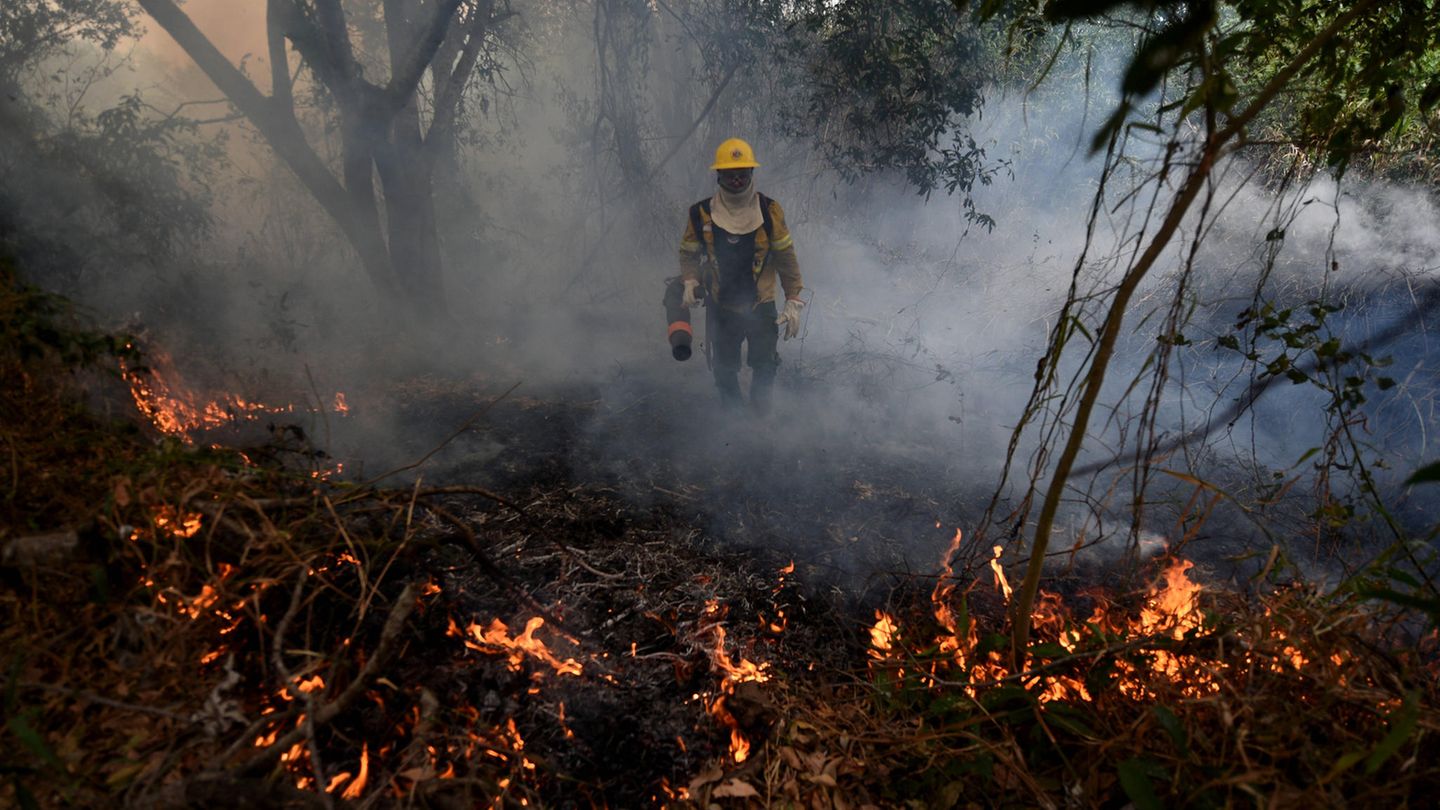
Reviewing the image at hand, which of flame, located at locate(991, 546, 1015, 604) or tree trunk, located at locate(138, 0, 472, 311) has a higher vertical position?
tree trunk, located at locate(138, 0, 472, 311)

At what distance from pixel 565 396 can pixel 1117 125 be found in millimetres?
5260

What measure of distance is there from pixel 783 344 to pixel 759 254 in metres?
2.88

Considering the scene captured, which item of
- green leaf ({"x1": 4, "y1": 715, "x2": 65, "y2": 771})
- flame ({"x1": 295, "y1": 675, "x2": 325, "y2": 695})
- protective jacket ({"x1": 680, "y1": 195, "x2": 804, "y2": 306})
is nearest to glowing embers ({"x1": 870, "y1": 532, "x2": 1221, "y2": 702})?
flame ({"x1": 295, "y1": 675, "x2": 325, "y2": 695})

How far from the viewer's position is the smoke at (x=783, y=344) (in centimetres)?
450

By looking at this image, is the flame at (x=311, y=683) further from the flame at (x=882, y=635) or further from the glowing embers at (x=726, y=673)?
the flame at (x=882, y=635)

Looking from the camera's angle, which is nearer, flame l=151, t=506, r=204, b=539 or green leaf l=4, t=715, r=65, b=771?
green leaf l=4, t=715, r=65, b=771

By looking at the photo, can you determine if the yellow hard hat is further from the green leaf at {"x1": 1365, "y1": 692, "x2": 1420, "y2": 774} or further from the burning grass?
the green leaf at {"x1": 1365, "y1": 692, "x2": 1420, "y2": 774}

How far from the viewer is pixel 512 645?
95.2 inches

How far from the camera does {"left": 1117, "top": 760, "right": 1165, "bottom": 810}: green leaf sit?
1.61 metres

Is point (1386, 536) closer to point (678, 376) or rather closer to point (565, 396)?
point (678, 376)

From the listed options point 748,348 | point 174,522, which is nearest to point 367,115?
point 748,348

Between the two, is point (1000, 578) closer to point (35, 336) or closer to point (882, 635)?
point (882, 635)

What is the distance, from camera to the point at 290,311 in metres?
7.39

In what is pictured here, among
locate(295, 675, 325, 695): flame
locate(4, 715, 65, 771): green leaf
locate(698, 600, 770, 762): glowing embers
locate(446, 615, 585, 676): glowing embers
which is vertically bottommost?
locate(698, 600, 770, 762): glowing embers
